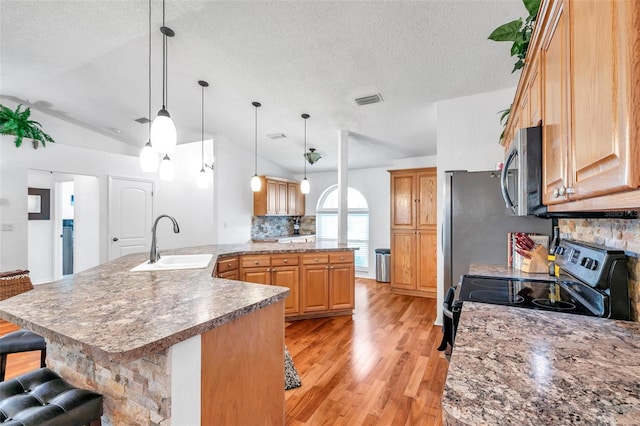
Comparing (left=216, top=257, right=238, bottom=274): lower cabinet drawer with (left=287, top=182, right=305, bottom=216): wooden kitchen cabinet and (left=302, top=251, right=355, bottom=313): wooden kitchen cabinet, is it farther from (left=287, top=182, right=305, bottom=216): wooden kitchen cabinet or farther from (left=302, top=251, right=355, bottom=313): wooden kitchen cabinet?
(left=287, top=182, right=305, bottom=216): wooden kitchen cabinet

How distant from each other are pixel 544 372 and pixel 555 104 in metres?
0.78

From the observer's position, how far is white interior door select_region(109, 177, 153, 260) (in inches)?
203

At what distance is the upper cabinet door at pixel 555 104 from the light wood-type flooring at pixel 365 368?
64.6 inches

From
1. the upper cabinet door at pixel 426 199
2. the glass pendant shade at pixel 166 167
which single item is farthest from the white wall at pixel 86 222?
the upper cabinet door at pixel 426 199

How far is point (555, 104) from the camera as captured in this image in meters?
0.91

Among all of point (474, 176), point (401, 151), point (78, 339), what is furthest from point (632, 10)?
point (401, 151)

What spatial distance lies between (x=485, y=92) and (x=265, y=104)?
2610 mm

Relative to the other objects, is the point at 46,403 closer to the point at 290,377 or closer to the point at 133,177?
the point at 290,377

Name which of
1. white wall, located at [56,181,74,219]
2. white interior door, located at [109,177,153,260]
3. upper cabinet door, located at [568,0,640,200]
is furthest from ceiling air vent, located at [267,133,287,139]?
upper cabinet door, located at [568,0,640,200]

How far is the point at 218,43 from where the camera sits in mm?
2783

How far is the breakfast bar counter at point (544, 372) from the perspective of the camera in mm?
527

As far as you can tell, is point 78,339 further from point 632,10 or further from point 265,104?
point 265,104

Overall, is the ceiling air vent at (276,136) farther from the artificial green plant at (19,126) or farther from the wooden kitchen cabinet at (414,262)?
the artificial green plant at (19,126)

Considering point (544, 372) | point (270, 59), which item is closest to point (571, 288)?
point (544, 372)
